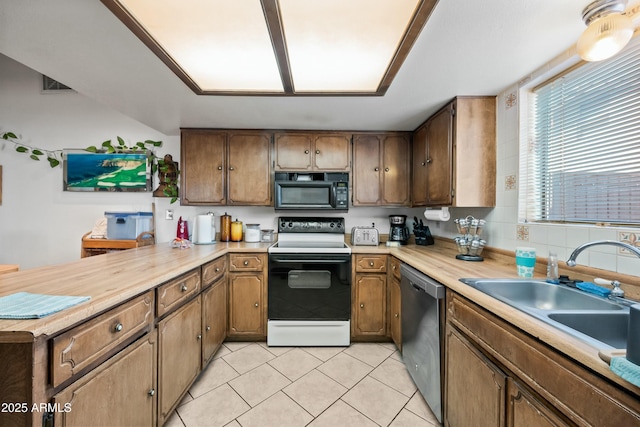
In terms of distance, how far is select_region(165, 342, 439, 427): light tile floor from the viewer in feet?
4.75

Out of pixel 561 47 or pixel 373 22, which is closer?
pixel 373 22

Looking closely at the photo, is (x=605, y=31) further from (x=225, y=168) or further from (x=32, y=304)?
(x=225, y=168)

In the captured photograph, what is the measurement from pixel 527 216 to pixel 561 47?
0.98 metres

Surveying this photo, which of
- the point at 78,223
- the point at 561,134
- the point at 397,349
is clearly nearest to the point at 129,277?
the point at 397,349

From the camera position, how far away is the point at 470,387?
43.8 inches

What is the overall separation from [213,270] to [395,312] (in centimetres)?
162

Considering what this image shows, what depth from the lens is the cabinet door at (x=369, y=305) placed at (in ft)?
7.52

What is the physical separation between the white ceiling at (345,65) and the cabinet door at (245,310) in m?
1.60

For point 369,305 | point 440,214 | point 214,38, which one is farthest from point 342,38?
point 369,305

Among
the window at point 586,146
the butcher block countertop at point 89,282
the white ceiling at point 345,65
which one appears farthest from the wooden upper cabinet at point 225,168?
the window at point 586,146

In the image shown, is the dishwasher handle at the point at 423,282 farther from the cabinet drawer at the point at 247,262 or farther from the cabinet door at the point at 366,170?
the cabinet drawer at the point at 247,262

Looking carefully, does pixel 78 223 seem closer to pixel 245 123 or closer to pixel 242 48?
pixel 245 123

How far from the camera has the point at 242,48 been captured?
135 centimetres

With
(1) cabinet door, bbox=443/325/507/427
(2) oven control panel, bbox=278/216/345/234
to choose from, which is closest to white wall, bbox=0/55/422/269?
(2) oven control panel, bbox=278/216/345/234
